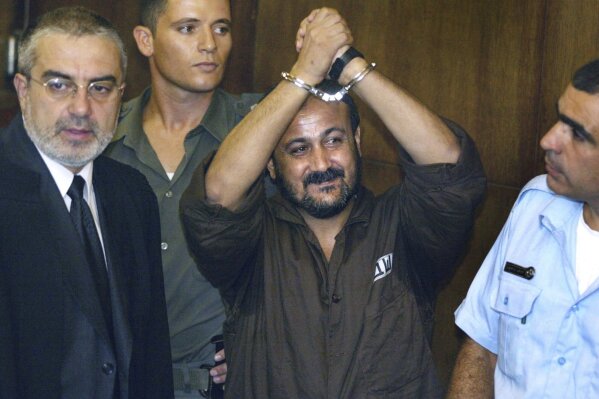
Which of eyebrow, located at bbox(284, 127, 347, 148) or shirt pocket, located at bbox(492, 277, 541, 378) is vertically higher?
eyebrow, located at bbox(284, 127, 347, 148)

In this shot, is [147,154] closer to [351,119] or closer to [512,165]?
[351,119]

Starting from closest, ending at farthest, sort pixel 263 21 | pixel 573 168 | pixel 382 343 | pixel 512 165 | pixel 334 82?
pixel 573 168 → pixel 382 343 → pixel 334 82 → pixel 512 165 → pixel 263 21

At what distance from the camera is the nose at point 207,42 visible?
3.20 m

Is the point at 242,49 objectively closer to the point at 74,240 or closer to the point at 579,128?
the point at 74,240

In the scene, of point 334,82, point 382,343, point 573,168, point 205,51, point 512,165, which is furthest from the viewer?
point 205,51

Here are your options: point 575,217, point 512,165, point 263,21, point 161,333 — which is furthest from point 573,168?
point 263,21

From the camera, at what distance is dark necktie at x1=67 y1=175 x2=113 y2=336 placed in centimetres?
241

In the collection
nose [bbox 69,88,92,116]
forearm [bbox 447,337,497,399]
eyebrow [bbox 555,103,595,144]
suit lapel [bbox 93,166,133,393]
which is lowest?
forearm [bbox 447,337,497,399]

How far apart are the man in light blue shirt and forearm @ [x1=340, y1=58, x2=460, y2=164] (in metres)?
0.26

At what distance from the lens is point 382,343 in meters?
2.58

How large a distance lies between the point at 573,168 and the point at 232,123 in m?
1.29

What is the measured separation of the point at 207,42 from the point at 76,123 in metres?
0.88

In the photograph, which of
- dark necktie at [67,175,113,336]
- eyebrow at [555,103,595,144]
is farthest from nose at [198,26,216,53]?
eyebrow at [555,103,595,144]

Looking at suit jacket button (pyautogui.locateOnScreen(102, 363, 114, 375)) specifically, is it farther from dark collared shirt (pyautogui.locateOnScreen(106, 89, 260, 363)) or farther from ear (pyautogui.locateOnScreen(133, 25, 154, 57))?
ear (pyautogui.locateOnScreen(133, 25, 154, 57))
